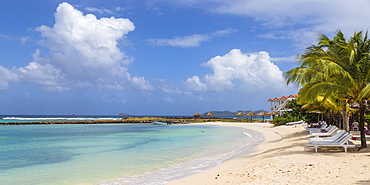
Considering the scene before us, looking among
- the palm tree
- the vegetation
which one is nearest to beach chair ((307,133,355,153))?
the palm tree

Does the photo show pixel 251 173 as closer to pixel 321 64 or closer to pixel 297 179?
pixel 297 179

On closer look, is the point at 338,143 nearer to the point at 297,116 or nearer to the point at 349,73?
the point at 349,73

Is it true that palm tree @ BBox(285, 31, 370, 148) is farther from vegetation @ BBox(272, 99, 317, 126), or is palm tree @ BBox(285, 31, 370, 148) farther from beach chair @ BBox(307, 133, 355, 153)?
vegetation @ BBox(272, 99, 317, 126)

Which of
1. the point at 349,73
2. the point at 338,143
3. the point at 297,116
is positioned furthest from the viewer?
the point at 297,116

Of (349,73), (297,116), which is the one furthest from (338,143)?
(297,116)

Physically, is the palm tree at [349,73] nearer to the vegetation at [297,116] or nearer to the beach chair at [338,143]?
the beach chair at [338,143]

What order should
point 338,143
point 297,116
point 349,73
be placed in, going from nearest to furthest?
point 338,143, point 349,73, point 297,116

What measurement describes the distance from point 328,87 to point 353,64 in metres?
1.21

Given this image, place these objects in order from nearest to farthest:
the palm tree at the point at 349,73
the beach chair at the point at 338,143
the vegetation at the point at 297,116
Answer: the beach chair at the point at 338,143, the palm tree at the point at 349,73, the vegetation at the point at 297,116

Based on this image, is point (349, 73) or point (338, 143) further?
point (349, 73)

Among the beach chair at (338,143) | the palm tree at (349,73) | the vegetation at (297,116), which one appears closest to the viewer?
the beach chair at (338,143)

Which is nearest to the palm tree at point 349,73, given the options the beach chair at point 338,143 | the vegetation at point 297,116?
the beach chair at point 338,143

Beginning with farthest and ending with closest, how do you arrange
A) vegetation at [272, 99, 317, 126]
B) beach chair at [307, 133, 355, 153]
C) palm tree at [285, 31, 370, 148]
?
vegetation at [272, 99, 317, 126] < palm tree at [285, 31, 370, 148] < beach chair at [307, 133, 355, 153]

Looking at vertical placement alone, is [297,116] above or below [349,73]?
below
